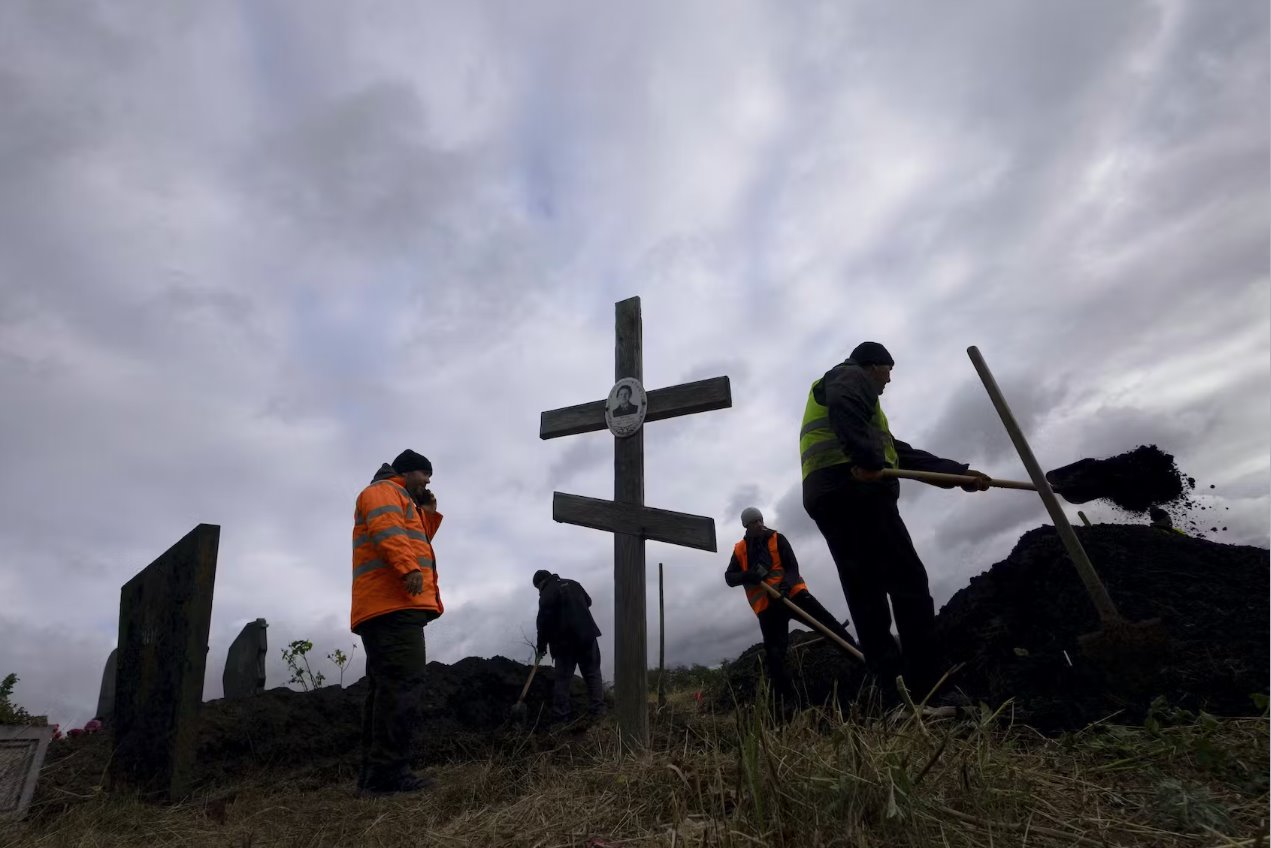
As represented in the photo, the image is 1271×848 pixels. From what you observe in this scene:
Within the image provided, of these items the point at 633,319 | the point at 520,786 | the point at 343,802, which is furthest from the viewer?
the point at 633,319

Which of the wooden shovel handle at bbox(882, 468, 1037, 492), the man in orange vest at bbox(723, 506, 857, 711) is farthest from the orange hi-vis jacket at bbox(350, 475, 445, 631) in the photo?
the man in orange vest at bbox(723, 506, 857, 711)

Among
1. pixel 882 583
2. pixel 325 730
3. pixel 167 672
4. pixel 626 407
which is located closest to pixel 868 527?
pixel 882 583

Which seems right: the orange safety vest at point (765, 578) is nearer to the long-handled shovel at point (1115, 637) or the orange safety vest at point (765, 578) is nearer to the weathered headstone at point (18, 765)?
the long-handled shovel at point (1115, 637)

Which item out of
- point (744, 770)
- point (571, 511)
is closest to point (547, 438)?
point (571, 511)

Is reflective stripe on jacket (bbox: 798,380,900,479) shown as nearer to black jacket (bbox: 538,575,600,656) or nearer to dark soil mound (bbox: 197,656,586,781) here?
dark soil mound (bbox: 197,656,586,781)

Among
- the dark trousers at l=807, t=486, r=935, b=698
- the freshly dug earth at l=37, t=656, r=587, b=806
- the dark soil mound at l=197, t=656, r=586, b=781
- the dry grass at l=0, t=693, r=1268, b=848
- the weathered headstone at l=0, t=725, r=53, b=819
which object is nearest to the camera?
the dry grass at l=0, t=693, r=1268, b=848

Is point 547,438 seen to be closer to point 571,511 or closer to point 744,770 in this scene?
point 571,511

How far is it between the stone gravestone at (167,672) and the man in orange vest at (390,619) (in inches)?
37.1

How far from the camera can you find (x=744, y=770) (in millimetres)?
1941

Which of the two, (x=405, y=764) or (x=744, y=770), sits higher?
(x=744, y=770)

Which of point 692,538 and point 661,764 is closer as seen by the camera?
point 661,764

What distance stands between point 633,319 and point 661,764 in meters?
4.01

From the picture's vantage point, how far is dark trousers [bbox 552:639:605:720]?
8.72 m

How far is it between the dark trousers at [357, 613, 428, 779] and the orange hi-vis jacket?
0.32 feet
